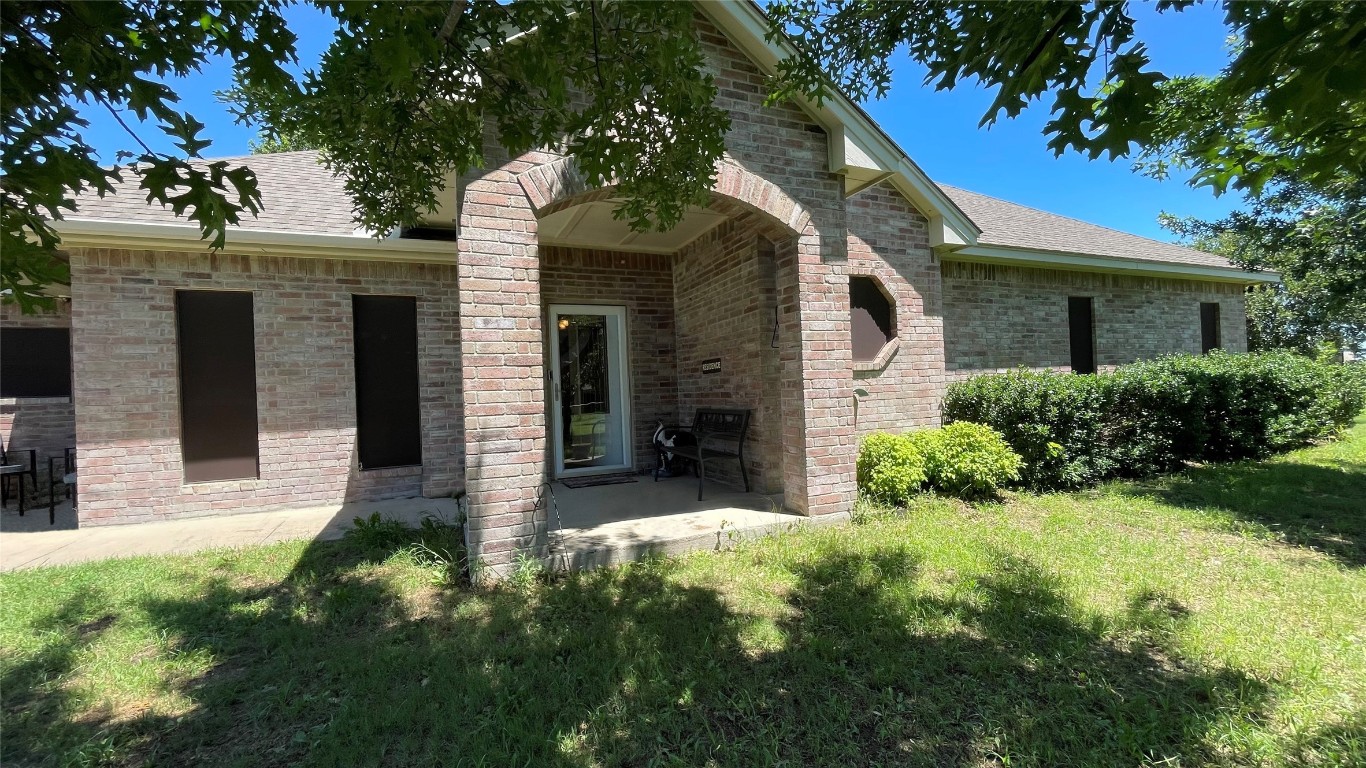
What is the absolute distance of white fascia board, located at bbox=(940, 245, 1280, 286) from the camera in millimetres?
8422

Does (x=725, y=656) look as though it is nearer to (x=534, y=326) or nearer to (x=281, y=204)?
(x=534, y=326)

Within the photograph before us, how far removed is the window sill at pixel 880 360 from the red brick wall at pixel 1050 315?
138 centimetres

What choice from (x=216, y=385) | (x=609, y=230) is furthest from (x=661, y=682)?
(x=216, y=385)

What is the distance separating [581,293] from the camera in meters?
7.70

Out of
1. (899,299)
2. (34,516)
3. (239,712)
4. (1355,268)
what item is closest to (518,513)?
(239,712)

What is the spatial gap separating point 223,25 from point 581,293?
5686 mm

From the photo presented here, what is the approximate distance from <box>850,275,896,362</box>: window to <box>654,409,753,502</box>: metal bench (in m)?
2.22

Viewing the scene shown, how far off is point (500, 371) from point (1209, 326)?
14330mm

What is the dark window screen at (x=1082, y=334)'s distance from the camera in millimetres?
9602

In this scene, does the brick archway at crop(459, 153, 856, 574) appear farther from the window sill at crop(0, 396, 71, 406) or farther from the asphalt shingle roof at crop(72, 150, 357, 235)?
the window sill at crop(0, 396, 71, 406)

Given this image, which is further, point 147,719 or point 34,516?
point 34,516

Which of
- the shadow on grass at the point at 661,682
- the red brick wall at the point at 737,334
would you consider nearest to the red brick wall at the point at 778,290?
the red brick wall at the point at 737,334

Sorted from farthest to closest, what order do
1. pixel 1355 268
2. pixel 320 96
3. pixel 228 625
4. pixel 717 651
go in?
pixel 1355 268 < pixel 228 625 < pixel 717 651 < pixel 320 96

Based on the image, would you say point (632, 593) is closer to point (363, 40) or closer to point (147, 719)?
point (147, 719)
